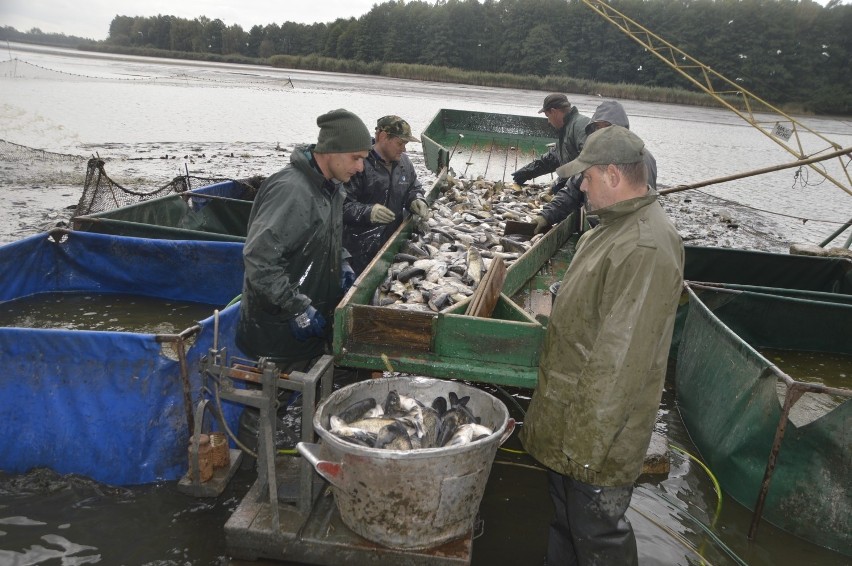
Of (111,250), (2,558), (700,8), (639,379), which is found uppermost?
(700,8)

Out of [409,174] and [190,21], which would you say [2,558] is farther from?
[190,21]

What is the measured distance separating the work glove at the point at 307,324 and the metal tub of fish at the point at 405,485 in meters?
0.84

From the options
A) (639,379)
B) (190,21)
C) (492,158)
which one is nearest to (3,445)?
(639,379)

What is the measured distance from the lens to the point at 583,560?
3260 millimetres

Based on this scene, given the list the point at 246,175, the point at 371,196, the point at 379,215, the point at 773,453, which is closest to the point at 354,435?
the point at 379,215

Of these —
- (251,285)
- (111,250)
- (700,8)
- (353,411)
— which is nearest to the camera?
(353,411)

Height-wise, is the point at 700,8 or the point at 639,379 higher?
the point at 700,8

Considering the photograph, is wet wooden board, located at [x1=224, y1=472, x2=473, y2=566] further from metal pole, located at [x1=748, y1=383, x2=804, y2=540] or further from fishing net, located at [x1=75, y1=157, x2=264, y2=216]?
fishing net, located at [x1=75, y1=157, x2=264, y2=216]

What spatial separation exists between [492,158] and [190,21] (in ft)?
354

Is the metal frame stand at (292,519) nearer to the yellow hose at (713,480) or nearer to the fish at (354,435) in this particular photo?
the fish at (354,435)

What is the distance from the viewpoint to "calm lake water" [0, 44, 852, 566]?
407cm

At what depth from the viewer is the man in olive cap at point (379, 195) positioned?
6.06m

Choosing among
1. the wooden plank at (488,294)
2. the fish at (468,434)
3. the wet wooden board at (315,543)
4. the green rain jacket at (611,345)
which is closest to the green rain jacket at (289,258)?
the wooden plank at (488,294)

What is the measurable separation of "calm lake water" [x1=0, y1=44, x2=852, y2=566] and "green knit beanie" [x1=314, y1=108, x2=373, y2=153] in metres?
2.55
